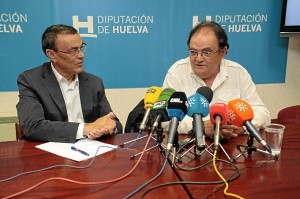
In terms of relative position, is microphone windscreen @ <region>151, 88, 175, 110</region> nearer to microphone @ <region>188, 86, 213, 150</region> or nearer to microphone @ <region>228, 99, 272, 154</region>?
microphone @ <region>188, 86, 213, 150</region>

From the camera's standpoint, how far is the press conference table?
1117mm

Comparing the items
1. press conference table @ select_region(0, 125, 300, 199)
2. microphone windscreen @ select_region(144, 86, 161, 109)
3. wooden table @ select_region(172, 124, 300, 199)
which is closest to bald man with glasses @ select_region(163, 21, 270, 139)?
wooden table @ select_region(172, 124, 300, 199)

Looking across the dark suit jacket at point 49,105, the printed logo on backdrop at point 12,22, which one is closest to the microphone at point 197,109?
the dark suit jacket at point 49,105

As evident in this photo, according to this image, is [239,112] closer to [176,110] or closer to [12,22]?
[176,110]

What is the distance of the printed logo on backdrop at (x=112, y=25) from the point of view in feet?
10.2

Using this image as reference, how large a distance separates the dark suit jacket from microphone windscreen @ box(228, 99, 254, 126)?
82 cm

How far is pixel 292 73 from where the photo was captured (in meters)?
3.67

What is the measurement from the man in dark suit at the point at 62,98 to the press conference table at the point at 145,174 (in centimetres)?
19

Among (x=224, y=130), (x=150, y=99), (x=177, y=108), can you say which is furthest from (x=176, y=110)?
(x=224, y=130)

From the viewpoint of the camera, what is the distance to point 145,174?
126cm

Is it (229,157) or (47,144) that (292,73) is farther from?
(47,144)

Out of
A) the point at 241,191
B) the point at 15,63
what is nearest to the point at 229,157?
the point at 241,191

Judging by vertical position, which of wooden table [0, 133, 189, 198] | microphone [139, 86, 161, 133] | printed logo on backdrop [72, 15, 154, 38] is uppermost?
printed logo on backdrop [72, 15, 154, 38]

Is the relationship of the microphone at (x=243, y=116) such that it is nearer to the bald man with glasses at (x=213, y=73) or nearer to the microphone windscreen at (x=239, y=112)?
the microphone windscreen at (x=239, y=112)
